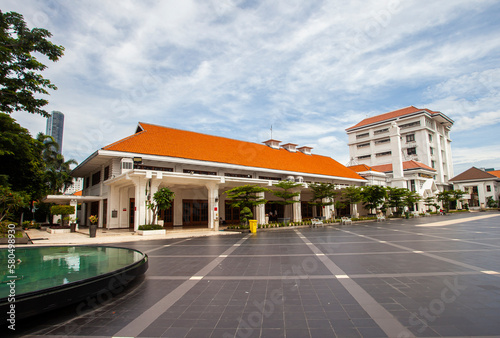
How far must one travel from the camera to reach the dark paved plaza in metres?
3.94

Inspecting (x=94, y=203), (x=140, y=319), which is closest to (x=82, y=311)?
(x=140, y=319)

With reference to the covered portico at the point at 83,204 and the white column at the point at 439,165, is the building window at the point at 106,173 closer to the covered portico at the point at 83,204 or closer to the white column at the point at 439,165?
the covered portico at the point at 83,204

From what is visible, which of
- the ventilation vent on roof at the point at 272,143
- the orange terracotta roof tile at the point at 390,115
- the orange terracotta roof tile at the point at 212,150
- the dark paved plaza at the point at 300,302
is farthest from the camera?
the orange terracotta roof tile at the point at 390,115

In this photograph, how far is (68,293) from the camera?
458 cm

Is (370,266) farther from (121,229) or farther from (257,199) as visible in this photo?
(121,229)

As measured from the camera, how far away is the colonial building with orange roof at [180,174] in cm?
1912

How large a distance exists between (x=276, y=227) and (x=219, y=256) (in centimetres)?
1413

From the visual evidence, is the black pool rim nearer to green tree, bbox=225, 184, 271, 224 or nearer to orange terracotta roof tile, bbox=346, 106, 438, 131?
green tree, bbox=225, 184, 271, 224

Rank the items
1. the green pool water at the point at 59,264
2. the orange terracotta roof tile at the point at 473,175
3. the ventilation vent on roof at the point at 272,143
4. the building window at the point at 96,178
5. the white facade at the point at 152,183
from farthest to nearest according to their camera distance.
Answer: the orange terracotta roof tile at the point at 473,175, the ventilation vent on roof at the point at 272,143, the building window at the point at 96,178, the white facade at the point at 152,183, the green pool water at the point at 59,264

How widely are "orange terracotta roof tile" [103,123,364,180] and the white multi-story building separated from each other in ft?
93.6

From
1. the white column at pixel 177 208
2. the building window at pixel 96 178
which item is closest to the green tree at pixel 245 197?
the white column at pixel 177 208

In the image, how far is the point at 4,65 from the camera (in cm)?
1725

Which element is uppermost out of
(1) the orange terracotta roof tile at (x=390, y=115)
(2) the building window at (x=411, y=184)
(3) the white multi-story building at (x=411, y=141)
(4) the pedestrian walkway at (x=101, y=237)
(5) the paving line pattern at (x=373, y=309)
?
(1) the orange terracotta roof tile at (x=390, y=115)

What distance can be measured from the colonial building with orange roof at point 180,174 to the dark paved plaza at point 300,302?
12.1 meters
